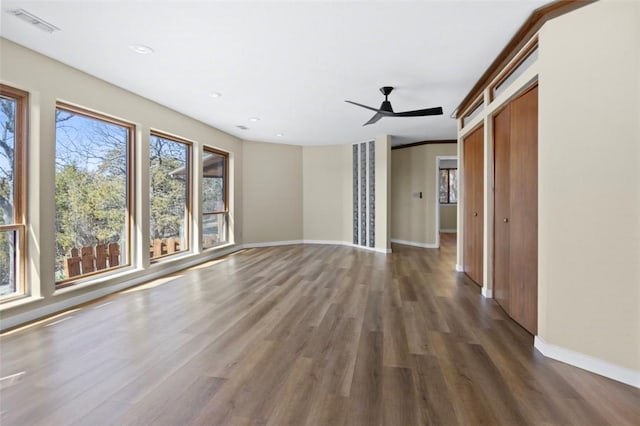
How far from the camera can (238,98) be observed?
468 centimetres

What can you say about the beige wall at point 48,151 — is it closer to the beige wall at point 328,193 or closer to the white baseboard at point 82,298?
the white baseboard at point 82,298

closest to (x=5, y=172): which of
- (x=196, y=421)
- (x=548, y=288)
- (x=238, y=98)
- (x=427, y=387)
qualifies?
(x=238, y=98)

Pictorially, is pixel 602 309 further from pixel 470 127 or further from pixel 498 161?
pixel 470 127

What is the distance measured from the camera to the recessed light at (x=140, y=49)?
3088 millimetres

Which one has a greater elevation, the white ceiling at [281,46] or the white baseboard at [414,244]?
the white ceiling at [281,46]

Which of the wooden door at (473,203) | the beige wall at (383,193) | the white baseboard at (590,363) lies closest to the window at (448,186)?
the beige wall at (383,193)

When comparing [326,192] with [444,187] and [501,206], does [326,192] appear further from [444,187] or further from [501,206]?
[444,187]

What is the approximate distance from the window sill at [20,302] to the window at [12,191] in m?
0.06

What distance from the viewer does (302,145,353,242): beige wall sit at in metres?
8.65

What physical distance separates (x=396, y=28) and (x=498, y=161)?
6.38 feet

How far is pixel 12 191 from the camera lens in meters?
3.19

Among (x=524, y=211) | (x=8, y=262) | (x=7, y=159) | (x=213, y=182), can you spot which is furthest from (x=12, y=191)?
(x=524, y=211)

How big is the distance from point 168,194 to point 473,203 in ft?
16.0

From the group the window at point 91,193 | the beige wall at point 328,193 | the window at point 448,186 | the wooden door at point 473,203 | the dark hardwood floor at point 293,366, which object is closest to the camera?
the dark hardwood floor at point 293,366
